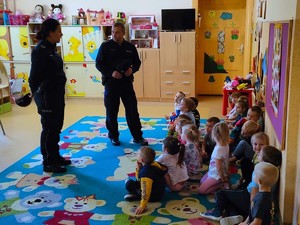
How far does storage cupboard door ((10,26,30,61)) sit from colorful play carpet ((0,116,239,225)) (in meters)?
3.48

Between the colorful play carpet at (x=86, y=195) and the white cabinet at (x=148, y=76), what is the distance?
2557 millimetres

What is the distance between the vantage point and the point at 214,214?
2.73m

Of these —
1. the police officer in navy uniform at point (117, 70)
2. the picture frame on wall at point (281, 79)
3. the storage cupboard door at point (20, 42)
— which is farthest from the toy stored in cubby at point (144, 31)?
the picture frame on wall at point (281, 79)

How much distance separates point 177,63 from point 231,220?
4.48 metres

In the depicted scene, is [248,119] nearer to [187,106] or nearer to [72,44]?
[187,106]

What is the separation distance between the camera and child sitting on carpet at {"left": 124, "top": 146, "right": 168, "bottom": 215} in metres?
2.88

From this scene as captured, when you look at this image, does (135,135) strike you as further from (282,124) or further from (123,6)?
(123,6)

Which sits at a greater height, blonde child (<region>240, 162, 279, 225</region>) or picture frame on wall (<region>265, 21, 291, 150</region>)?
picture frame on wall (<region>265, 21, 291, 150</region>)

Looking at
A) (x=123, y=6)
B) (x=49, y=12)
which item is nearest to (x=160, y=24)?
(x=123, y=6)

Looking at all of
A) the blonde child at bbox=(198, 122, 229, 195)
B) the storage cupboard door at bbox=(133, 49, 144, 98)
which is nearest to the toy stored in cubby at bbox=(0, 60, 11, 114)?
the storage cupboard door at bbox=(133, 49, 144, 98)

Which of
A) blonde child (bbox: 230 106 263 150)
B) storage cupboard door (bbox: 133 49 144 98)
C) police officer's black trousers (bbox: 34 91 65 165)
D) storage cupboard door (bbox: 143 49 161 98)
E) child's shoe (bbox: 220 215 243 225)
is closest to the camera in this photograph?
child's shoe (bbox: 220 215 243 225)

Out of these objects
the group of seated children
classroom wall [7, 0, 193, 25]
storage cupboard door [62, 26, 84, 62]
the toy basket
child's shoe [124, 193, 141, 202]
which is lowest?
child's shoe [124, 193, 141, 202]

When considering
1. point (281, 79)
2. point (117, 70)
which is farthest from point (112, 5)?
point (281, 79)

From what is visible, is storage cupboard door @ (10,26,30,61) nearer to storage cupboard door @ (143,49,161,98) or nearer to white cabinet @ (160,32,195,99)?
storage cupboard door @ (143,49,161,98)
